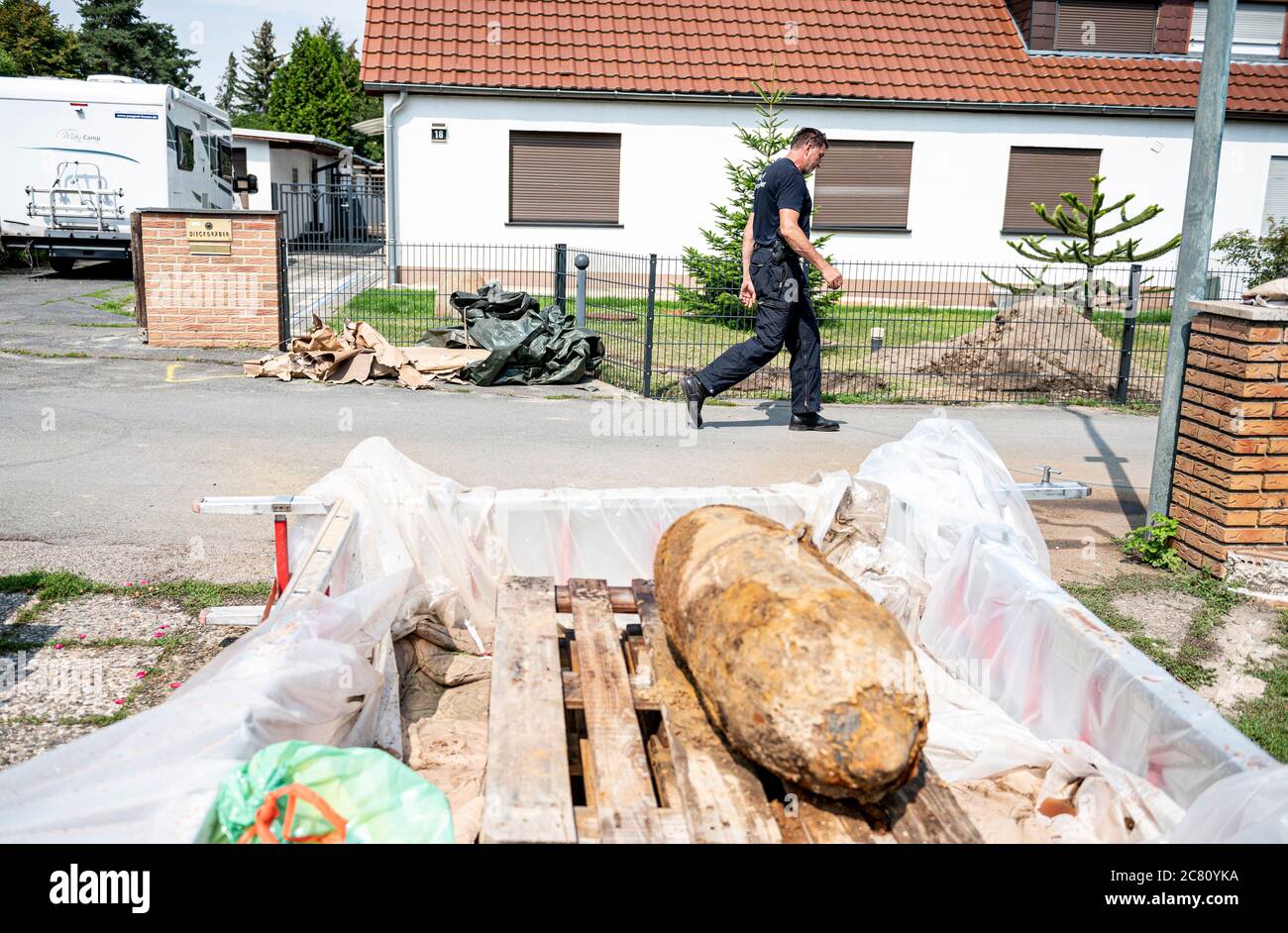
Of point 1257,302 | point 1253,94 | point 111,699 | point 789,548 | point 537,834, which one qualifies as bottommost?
point 111,699

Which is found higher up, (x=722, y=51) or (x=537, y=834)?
(x=722, y=51)

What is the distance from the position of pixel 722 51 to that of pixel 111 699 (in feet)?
62.6

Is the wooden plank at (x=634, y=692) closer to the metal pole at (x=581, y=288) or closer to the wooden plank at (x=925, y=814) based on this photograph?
the wooden plank at (x=925, y=814)

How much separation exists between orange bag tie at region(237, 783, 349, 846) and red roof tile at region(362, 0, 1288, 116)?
1861 cm

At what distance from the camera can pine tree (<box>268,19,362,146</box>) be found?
161ft

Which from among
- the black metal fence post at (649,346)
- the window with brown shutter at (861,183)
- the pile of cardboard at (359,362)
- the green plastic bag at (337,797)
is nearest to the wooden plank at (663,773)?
the green plastic bag at (337,797)

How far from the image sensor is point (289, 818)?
2.59 meters

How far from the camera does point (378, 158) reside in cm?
5597

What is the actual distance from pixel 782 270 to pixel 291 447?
3.91m

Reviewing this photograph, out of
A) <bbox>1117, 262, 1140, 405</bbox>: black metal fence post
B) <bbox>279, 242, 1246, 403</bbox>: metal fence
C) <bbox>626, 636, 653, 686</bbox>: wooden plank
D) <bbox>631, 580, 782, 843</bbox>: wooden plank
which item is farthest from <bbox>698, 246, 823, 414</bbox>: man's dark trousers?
<bbox>631, 580, 782, 843</bbox>: wooden plank

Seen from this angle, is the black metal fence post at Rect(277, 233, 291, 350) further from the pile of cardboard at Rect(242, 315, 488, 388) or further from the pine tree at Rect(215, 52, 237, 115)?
the pine tree at Rect(215, 52, 237, 115)

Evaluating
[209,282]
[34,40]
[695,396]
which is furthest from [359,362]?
[34,40]

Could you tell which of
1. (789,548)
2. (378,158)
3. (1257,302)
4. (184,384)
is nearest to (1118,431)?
(1257,302)
